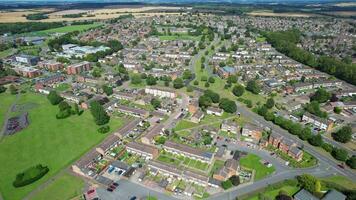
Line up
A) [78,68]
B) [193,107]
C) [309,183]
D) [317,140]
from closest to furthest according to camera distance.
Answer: [309,183] < [317,140] < [193,107] < [78,68]

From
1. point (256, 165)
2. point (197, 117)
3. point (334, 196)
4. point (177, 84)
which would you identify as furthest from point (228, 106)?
point (334, 196)

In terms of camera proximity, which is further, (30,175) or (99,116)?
(99,116)

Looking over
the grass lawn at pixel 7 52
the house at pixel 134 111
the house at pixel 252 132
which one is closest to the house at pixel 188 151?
the house at pixel 252 132

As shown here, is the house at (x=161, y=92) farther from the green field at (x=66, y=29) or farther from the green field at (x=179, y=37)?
the green field at (x=66, y=29)

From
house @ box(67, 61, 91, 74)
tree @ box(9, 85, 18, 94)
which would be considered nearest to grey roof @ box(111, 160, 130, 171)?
tree @ box(9, 85, 18, 94)

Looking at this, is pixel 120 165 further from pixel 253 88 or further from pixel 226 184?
pixel 253 88
